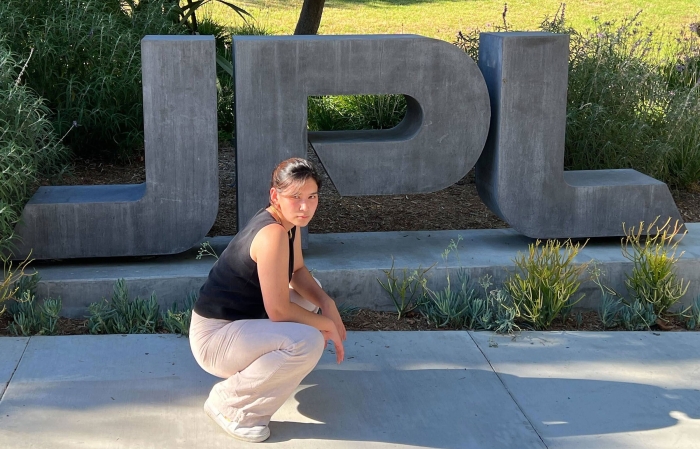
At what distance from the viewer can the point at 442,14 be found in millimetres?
18141

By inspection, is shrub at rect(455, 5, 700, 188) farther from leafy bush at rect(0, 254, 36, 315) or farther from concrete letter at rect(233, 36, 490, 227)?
leafy bush at rect(0, 254, 36, 315)

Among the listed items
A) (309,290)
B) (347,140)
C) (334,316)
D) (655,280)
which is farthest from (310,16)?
(334,316)

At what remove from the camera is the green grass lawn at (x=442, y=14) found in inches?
645

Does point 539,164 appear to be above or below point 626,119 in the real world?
below

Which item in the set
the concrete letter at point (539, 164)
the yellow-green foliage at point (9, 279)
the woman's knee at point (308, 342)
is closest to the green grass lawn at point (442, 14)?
the concrete letter at point (539, 164)

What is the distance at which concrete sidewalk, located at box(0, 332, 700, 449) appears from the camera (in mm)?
3566

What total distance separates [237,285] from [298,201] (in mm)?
453

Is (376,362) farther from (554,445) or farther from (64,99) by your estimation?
(64,99)

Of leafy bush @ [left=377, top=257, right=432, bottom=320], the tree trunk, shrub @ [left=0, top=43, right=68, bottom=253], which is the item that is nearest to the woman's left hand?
leafy bush @ [left=377, top=257, right=432, bottom=320]

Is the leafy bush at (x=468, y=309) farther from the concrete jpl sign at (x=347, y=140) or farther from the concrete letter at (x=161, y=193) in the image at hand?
the concrete letter at (x=161, y=193)

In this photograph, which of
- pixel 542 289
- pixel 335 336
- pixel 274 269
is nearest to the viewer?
pixel 274 269

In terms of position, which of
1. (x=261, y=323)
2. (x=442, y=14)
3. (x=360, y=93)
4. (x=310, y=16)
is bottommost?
(x=261, y=323)

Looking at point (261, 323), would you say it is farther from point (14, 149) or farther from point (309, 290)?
point (14, 149)

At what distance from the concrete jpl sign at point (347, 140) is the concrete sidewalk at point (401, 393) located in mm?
845
